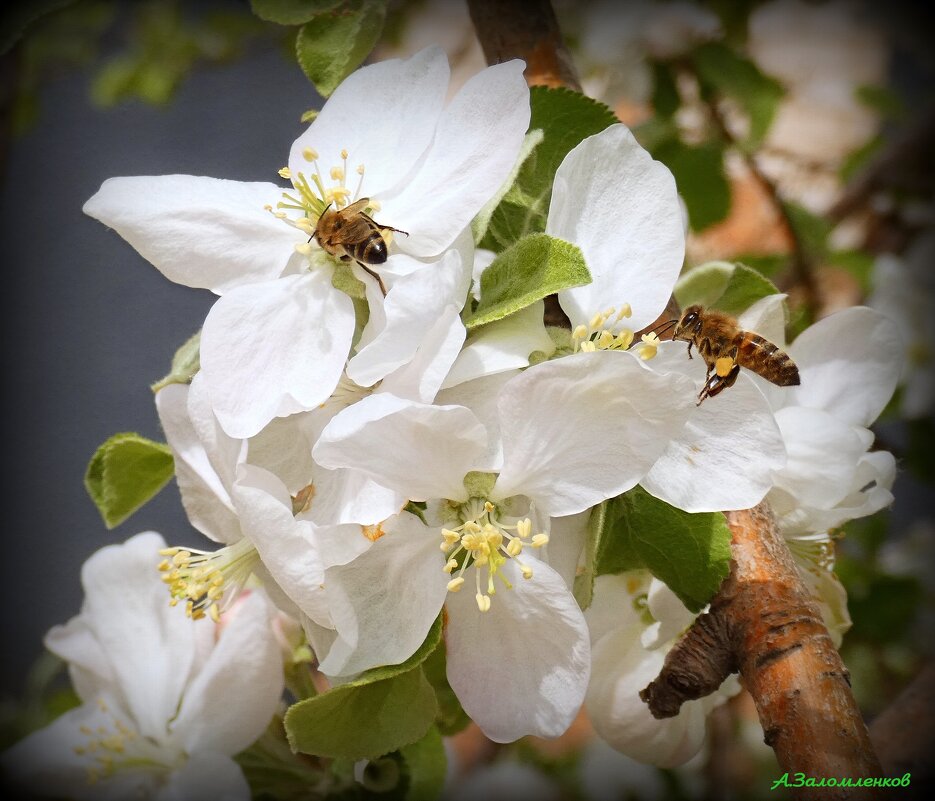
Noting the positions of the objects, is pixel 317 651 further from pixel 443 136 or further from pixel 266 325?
pixel 443 136

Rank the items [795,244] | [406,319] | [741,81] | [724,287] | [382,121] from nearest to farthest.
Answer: [406,319] < [382,121] < [724,287] < [741,81] < [795,244]

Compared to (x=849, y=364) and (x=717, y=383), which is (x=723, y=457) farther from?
(x=849, y=364)

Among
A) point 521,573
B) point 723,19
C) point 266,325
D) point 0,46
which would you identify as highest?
point 0,46

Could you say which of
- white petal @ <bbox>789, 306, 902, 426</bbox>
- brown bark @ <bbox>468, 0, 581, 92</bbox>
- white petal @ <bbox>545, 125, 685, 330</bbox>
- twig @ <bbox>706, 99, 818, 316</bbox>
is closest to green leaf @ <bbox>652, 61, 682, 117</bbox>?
twig @ <bbox>706, 99, 818, 316</bbox>

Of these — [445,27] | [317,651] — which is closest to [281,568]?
[317,651]

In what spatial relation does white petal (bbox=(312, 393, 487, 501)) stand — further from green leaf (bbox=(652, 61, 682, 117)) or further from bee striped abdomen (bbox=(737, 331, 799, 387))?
green leaf (bbox=(652, 61, 682, 117))

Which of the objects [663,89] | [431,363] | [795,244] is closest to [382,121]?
[431,363]

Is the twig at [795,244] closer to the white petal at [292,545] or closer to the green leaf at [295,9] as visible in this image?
the green leaf at [295,9]
